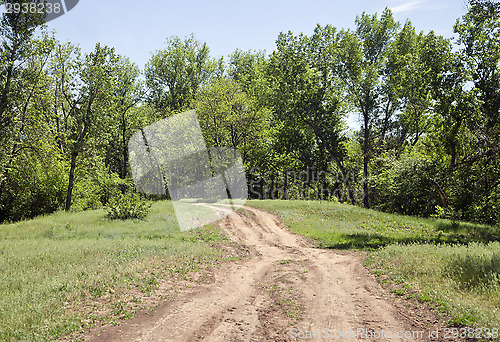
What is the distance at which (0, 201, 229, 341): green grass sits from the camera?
7.48 meters

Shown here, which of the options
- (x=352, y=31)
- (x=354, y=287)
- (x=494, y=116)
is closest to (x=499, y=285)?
(x=354, y=287)

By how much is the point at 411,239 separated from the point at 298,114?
22666mm

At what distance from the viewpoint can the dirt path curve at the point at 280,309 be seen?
7090 mm

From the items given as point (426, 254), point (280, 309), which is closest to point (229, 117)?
point (426, 254)

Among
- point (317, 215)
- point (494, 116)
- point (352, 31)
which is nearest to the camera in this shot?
point (494, 116)

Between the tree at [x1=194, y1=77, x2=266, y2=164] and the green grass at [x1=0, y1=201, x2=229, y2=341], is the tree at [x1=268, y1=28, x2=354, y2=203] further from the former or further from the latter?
the green grass at [x1=0, y1=201, x2=229, y2=341]

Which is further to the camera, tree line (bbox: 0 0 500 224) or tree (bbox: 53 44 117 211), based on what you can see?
tree (bbox: 53 44 117 211)

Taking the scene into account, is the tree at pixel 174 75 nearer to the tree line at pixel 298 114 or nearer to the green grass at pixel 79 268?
the tree line at pixel 298 114

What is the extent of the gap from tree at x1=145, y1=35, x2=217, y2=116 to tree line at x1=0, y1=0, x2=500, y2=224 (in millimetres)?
208

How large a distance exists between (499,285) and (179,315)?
9.02 metres

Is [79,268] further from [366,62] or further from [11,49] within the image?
[366,62]

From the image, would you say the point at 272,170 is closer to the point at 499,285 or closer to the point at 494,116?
the point at 494,116

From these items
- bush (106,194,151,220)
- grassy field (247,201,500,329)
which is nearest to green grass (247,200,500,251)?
grassy field (247,201,500,329)

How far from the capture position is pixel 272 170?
142ft
